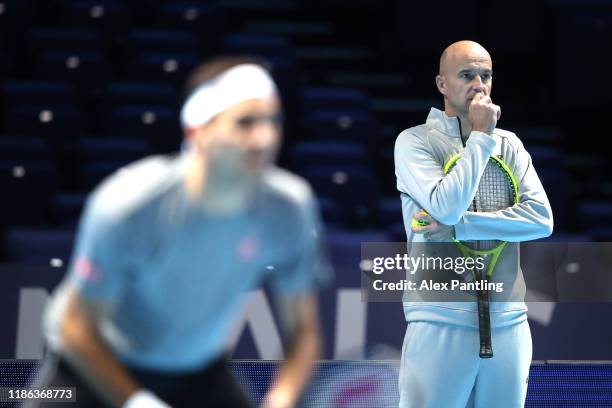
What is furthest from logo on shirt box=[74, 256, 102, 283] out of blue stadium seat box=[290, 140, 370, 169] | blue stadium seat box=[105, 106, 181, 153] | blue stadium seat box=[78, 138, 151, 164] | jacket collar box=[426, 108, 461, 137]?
blue stadium seat box=[105, 106, 181, 153]

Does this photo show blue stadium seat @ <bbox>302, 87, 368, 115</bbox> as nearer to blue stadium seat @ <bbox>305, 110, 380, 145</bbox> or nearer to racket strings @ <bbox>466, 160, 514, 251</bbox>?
blue stadium seat @ <bbox>305, 110, 380, 145</bbox>

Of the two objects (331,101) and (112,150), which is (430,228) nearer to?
(112,150)

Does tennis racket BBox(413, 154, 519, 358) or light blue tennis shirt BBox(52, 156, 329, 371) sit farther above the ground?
tennis racket BBox(413, 154, 519, 358)

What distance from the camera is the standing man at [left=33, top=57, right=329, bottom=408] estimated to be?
236cm

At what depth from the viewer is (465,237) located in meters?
4.16

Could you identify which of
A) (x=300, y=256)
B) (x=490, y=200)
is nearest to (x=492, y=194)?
(x=490, y=200)

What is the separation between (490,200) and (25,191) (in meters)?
4.20

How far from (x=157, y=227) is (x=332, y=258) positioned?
4519 mm

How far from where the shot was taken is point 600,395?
16.4 ft

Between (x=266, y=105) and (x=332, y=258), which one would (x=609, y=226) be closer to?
(x=332, y=258)

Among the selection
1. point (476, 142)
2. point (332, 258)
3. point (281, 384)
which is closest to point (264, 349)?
point (332, 258)

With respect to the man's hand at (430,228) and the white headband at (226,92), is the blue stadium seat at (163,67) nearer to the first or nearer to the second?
the man's hand at (430,228)

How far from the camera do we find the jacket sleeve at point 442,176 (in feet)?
13.2

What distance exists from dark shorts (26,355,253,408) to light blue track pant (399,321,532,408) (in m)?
1.60
